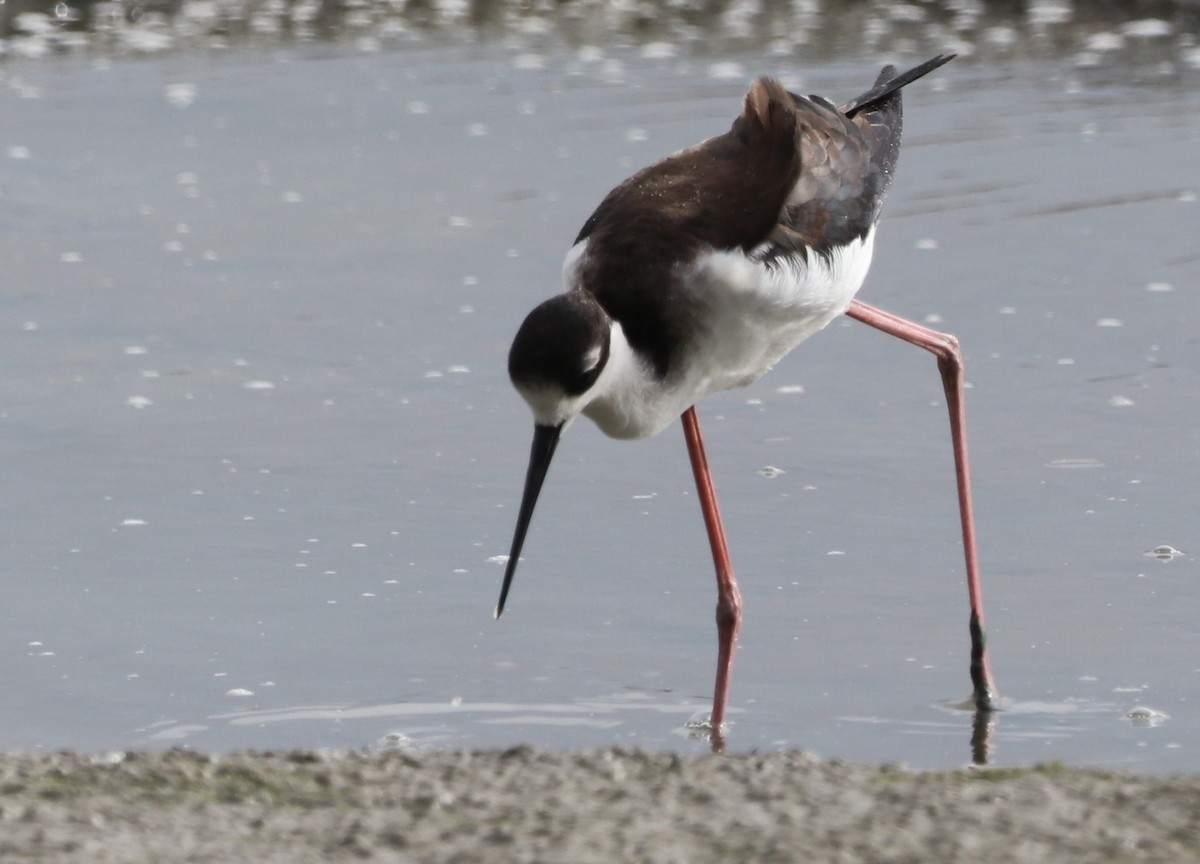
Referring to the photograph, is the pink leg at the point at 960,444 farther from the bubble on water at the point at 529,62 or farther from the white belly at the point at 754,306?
the bubble on water at the point at 529,62

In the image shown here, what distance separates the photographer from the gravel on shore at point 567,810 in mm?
3205

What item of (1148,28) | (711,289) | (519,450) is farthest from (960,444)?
(1148,28)

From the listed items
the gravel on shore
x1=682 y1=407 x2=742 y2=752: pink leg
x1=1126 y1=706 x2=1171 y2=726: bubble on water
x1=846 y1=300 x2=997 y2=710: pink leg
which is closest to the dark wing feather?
x1=846 y1=300 x2=997 y2=710: pink leg

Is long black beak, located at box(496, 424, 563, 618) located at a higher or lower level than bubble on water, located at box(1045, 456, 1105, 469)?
higher

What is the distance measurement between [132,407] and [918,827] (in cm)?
429

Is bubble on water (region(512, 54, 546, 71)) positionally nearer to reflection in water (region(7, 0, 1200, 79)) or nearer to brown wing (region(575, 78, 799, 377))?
reflection in water (region(7, 0, 1200, 79))

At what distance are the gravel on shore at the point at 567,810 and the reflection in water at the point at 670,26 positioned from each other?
366 inches

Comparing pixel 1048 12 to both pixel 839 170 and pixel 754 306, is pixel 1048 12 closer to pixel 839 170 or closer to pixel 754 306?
pixel 839 170

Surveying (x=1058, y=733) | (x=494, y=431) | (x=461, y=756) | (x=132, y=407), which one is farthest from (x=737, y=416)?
(x=461, y=756)

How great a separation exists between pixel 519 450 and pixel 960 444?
1510 mm

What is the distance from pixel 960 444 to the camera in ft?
18.7

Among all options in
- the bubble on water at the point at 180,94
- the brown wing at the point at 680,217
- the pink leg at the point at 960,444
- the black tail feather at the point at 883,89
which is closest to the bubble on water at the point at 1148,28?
the bubble on water at the point at 180,94

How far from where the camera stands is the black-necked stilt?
4.50 meters

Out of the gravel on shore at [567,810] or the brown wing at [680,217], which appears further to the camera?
the brown wing at [680,217]
